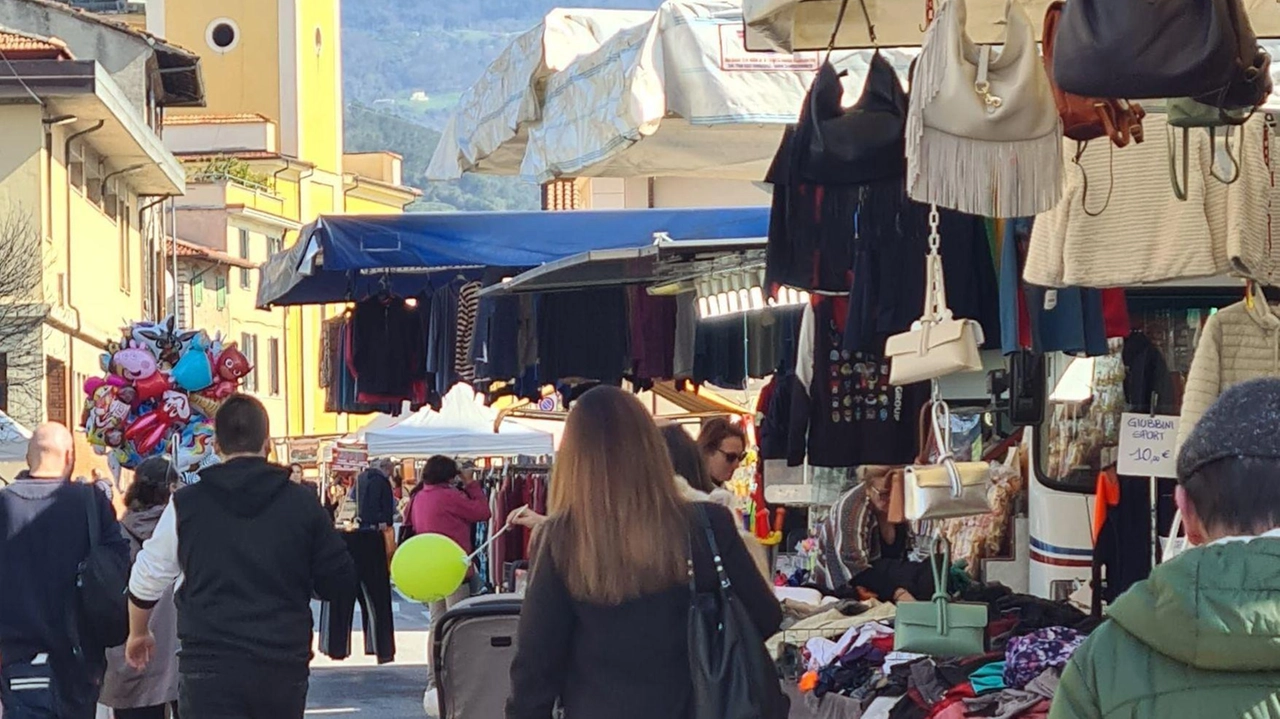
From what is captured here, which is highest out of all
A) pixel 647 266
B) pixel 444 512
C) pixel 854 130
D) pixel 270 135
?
pixel 270 135

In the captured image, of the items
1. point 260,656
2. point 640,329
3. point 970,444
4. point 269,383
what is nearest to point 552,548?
point 260,656

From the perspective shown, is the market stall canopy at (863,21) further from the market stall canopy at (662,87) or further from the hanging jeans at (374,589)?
the hanging jeans at (374,589)

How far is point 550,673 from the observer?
17.5 ft

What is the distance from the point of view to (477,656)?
7.41 m

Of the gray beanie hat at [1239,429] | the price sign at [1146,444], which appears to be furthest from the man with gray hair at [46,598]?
the gray beanie hat at [1239,429]

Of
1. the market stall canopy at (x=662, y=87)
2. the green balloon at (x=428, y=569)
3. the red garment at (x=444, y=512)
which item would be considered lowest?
the red garment at (x=444, y=512)

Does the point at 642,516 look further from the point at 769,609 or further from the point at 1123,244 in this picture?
the point at 1123,244

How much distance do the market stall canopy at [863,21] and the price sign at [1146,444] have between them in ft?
3.99

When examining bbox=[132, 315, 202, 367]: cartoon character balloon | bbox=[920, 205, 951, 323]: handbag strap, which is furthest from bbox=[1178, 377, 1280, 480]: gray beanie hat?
bbox=[132, 315, 202, 367]: cartoon character balloon

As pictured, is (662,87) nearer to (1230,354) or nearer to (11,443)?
(1230,354)

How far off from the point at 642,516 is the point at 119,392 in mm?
8407

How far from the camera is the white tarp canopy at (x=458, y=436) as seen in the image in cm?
2683

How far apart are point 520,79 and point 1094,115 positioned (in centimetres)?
256

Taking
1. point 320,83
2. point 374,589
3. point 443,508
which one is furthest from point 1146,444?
point 320,83
